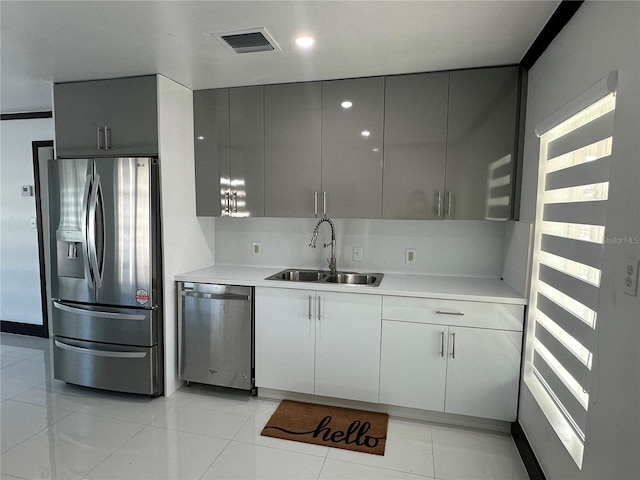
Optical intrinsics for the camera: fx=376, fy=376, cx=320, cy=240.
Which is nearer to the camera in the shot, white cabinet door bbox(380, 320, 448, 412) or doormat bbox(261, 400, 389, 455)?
doormat bbox(261, 400, 389, 455)

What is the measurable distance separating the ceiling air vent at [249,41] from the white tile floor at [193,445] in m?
2.41

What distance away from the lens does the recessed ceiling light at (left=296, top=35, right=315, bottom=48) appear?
6.88ft

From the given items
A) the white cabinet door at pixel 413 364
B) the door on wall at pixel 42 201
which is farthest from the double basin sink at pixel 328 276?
the door on wall at pixel 42 201

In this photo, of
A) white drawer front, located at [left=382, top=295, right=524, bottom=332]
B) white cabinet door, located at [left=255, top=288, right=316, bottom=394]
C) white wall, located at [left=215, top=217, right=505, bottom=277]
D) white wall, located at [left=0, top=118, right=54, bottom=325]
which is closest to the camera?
white drawer front, located at [left=382, top=295, right=524, bottom=332]

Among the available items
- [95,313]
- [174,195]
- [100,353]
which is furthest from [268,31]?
[100,353]

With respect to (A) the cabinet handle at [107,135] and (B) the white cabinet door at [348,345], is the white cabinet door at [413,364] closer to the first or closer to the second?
(B) the white cabinet door at [348,345]

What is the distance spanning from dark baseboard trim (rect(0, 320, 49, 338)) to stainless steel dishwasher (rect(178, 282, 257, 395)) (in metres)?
2.34

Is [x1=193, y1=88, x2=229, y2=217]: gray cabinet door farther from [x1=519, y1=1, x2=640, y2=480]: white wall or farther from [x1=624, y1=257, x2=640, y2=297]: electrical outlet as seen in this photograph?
[x1=624, y1=257, x2=640, y2=297]: electrical outlet

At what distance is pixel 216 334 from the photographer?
2.87 meters

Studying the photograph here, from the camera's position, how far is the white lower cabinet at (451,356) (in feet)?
7.84

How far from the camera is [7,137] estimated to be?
4.03 m

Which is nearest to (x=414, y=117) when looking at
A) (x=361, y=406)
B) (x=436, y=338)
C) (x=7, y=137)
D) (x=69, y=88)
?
(x=436, y=338)

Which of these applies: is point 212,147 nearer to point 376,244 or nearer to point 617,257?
point 376,244

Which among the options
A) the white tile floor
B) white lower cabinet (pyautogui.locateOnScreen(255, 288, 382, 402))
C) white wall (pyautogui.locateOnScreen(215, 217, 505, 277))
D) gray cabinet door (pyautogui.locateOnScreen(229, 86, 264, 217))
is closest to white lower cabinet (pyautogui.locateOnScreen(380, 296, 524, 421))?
white lower cabinet (pyautogui.locateOnScreen(255, 288, 382, 402))
